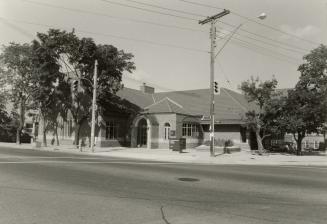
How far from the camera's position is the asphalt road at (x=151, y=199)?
7699mm

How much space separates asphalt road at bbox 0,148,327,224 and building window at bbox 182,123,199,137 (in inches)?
992

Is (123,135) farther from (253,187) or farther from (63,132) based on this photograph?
(253,187)

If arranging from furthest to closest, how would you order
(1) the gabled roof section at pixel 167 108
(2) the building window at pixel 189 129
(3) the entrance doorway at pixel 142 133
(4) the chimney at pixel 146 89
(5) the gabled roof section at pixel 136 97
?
(4) the chimney at pixel 146 89 < (5) the gabled roof section at pixel 136 97 < (3) the entrance doorway at pixel 142 133 < (2) the building window at pixel 189 129 < (1) the gabled roof section at pixel 167 108

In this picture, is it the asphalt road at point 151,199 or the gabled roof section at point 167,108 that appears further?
the gabled roof section at point 167,108

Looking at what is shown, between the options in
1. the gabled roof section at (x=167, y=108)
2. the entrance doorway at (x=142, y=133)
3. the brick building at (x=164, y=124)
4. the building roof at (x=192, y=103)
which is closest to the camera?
the brick building at (x=164, y=124)

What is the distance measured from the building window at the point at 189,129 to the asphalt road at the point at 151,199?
2521 cm

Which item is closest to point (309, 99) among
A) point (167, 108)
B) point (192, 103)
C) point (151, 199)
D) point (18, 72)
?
point (167, 108)

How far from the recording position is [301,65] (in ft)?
114

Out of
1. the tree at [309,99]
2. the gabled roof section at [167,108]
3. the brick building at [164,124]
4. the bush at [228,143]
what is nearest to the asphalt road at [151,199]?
the tree at [309,99]

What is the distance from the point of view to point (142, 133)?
42.4 m

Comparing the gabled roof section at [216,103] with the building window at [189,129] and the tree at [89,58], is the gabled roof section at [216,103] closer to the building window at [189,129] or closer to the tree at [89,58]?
the building window at [189,129]

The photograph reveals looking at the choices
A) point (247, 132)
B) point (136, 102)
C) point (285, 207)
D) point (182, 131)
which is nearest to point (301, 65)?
point (247, 132)

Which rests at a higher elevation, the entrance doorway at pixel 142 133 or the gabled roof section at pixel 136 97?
the gabled roof section at pixel 136 97

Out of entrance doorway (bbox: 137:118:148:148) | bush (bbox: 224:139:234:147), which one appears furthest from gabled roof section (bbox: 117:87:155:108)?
bush (bbox: 224:139:234:147)
